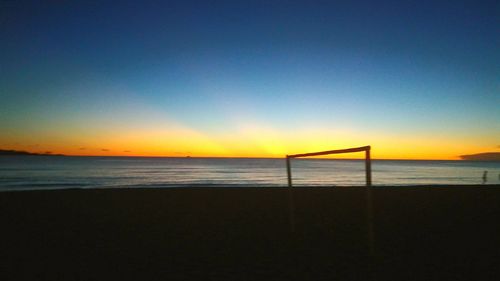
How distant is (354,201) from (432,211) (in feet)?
12.8

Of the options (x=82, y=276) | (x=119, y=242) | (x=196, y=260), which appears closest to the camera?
(x=82, y=276)

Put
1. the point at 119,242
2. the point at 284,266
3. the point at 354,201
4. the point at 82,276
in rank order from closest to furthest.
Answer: the point at 82,276, the point at 284,266, the point at 119,242, the point at 354,201

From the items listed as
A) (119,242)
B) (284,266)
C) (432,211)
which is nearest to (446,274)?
(284,266)

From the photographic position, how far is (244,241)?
30.8 ft

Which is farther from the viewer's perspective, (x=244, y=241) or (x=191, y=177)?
(x=191, y=177)

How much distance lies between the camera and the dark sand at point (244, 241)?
6676 millimetres

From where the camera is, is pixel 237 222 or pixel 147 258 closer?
pixel 147 258

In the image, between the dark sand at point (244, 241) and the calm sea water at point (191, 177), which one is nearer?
the dark sand at point (244, 241)

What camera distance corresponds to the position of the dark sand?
263 inches

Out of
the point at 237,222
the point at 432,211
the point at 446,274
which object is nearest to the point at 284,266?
the point at 446,274

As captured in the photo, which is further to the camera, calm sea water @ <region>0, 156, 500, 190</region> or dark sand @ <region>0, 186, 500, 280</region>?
calm sea water @ <region>0, 156, 500, 190</region>

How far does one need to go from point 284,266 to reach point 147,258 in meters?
2.77

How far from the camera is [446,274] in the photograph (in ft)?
21.2

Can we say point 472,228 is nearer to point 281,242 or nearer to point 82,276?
point 281,242
